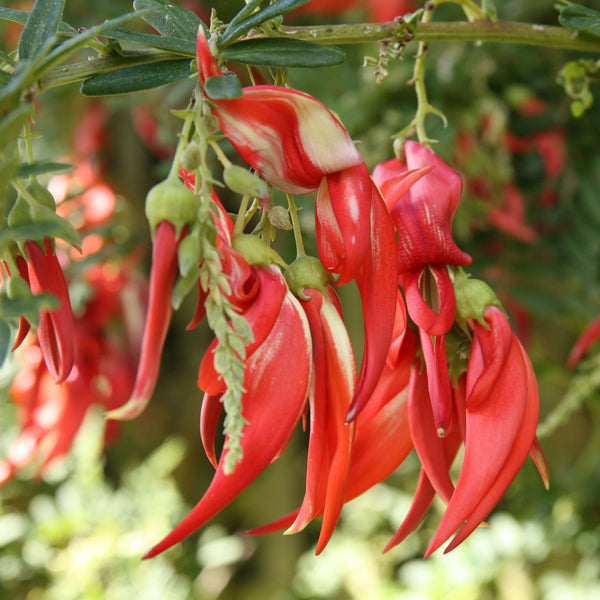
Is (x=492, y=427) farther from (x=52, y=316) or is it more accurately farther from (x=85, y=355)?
(x=85, y=355)

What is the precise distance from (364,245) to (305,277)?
40 mm

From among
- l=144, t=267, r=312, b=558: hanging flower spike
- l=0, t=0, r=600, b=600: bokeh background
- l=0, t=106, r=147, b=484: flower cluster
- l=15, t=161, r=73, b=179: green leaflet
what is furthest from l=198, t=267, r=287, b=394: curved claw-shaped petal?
l=0, t=106, r=147, b=484: flower cluster

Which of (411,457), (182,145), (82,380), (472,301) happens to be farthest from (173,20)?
(411,457)

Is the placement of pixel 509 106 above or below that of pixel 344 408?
below

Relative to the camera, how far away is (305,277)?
400 millimetres

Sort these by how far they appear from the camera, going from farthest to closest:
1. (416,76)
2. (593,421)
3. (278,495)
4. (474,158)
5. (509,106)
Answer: (278,495) < (593,421) < (509,106) < (474,158) < (416,76)

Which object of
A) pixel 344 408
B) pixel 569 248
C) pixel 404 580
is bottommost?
pixel 404 580

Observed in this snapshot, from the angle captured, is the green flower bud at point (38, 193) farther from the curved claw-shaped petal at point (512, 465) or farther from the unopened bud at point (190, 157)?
the curved claw-shaped petal at point (512, 465)

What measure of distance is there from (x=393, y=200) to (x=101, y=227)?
830 millimetres

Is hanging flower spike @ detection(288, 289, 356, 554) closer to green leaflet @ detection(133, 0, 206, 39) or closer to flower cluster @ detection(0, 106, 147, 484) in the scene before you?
green leaflet @ detection(133, 0, 206, 39)

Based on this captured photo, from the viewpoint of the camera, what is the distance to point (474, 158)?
1004 mm

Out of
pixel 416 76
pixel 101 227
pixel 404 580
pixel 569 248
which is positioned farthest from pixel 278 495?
pixel 416 76

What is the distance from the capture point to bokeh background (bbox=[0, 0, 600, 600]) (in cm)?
103

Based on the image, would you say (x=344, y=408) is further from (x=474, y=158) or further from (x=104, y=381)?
(x=104, y=381)
